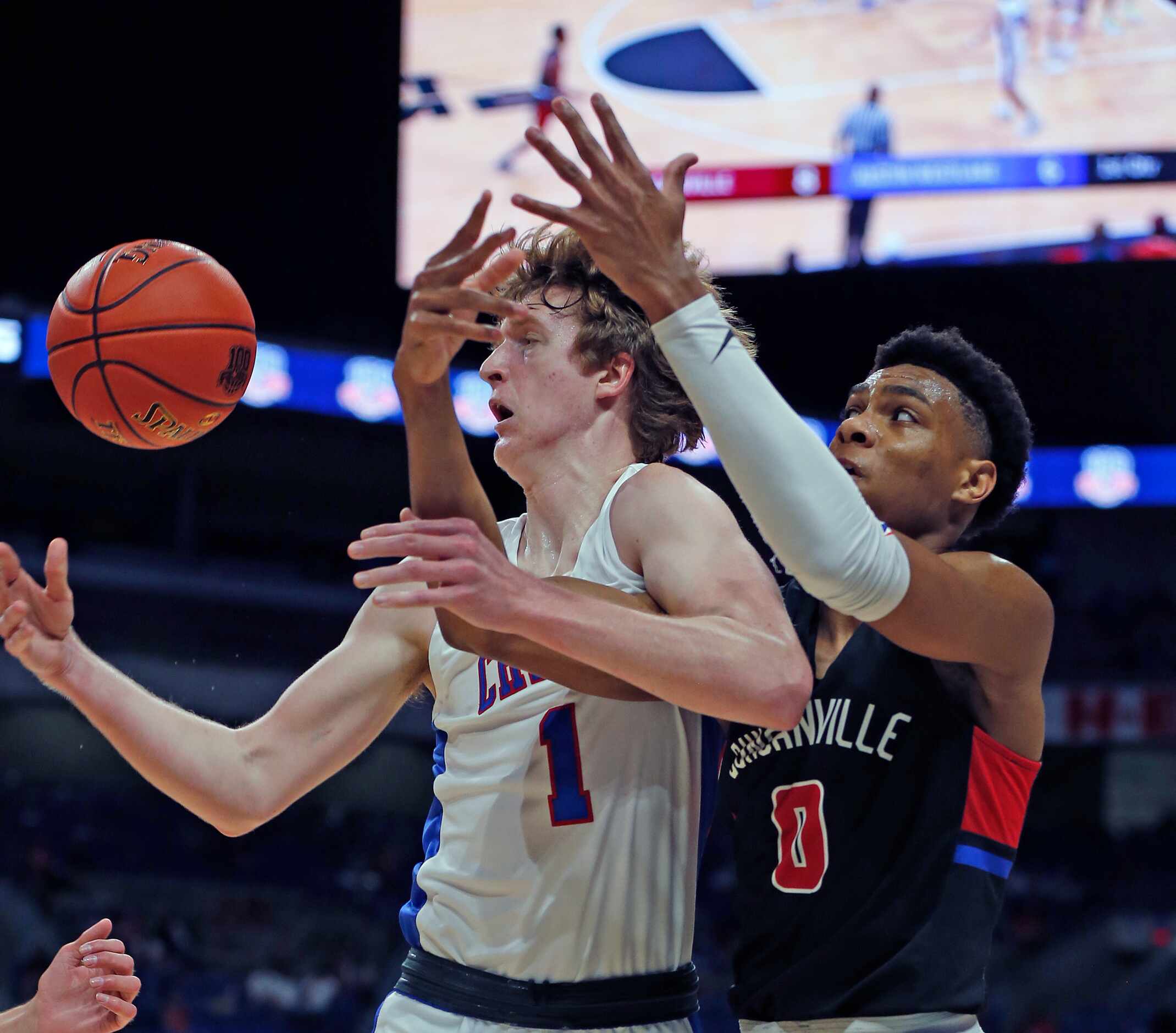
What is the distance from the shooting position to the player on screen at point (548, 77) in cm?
1212

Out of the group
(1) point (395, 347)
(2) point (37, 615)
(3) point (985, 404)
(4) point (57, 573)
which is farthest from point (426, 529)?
(1) point (395, 347)

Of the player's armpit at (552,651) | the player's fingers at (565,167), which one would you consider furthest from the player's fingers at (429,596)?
the player's fingers at (565,167)

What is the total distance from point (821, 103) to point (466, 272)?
10.4m

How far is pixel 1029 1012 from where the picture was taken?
13.6 m

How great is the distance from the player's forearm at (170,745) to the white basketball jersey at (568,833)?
46cm

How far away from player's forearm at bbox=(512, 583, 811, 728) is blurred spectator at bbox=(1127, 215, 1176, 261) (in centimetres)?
1054

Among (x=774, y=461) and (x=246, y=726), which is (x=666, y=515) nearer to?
(x=774, y=461)

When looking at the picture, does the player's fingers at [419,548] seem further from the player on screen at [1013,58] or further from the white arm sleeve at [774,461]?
the player on screen at [1013,58]

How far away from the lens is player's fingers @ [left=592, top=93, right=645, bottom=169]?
2.07m

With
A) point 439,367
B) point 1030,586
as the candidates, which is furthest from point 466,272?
point 1030,586

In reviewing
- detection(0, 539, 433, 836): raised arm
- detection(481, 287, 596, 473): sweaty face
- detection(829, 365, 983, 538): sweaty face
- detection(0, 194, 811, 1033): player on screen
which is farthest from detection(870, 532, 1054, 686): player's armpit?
detection(0, 539, 433, 836): raised arm

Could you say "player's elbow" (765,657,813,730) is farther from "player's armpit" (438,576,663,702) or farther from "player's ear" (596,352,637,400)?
"player's ear" (596,352,637,400)

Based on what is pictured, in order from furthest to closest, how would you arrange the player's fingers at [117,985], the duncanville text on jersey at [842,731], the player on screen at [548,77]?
the player on screen at [548,77] → the player's fingers at [117,985] → the duncanville text on jersey at [842,731]

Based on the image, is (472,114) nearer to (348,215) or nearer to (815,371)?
(348,215)
